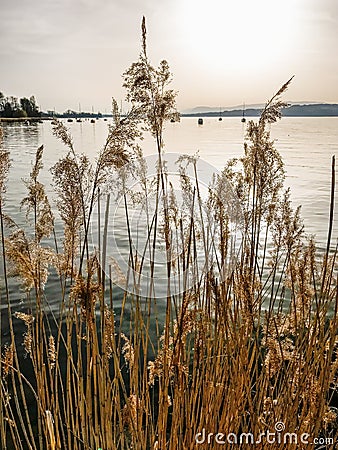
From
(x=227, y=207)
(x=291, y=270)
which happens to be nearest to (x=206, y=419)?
(x=291, y=270)

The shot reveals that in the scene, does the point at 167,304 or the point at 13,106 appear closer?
the point at 167,304

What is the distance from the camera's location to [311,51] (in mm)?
3254

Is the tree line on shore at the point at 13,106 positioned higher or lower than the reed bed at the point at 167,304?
higher

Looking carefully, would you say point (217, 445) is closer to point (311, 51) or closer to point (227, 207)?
point (227, 207)

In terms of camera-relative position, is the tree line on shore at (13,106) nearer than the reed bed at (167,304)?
No

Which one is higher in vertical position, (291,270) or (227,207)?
(227,207)

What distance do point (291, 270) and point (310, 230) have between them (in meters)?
6.71

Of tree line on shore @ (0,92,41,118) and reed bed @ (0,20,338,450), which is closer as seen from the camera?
reed bed @ (0,20,338,450)

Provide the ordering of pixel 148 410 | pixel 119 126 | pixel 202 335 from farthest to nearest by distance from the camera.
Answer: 1. pixel 148 410
2. pixel 202 335
3. pixel 119 126

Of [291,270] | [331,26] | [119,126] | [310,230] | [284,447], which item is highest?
[331,26]

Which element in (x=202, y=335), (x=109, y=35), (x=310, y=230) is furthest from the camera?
(x=310, y=230)

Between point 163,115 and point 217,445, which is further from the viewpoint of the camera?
point 217,445

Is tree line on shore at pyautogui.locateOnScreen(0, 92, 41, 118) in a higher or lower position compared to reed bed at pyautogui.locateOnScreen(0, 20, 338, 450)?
higher

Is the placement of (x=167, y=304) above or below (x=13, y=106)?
below
